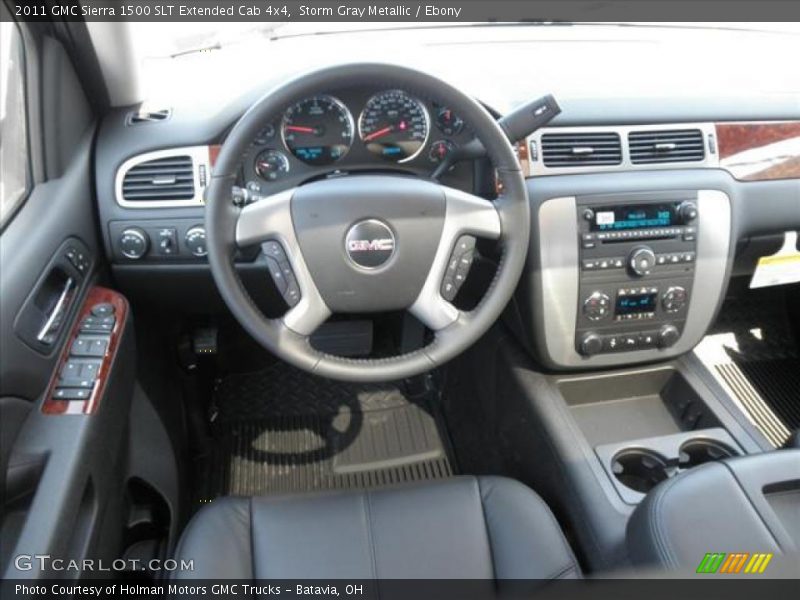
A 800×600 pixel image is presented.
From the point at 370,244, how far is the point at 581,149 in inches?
24.3

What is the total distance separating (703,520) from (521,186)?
65cm

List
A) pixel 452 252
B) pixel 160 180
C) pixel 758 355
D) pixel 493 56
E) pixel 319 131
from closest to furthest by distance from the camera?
pixel 452 252 < pixel 319 131 < pixel 160 180 < pixel 493 56 < pixel 758 355

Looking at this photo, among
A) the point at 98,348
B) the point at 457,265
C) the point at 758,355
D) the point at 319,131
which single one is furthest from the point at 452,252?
the point at 758,355

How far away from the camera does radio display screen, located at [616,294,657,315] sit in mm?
1627

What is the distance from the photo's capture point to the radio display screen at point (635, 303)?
5.34ft

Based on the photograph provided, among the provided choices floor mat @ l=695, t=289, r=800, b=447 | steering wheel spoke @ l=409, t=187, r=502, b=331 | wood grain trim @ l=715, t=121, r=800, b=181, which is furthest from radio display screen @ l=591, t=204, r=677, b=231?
floor mat @ l=695, t=289, r=800, b=447

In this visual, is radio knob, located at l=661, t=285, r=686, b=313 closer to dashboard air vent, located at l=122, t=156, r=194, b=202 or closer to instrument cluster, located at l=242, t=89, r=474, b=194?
instrument cluster, located at l=242, t=89, r=474, b=194

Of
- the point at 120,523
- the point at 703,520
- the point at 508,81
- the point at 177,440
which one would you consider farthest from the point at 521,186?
the point at 177,440

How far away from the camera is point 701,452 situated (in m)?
1.55

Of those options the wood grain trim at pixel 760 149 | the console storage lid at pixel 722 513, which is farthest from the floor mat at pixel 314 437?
the wood grain trim at pixel 760 149

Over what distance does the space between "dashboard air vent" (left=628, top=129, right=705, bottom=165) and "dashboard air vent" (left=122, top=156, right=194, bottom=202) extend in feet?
3.40

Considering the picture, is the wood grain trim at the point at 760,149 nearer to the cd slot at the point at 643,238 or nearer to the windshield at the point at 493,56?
the windshield at the point at 493,56

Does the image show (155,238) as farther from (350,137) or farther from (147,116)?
(350,137)

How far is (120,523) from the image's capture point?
144cm
